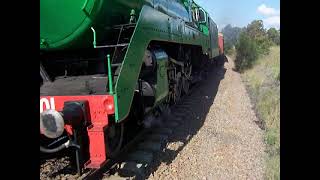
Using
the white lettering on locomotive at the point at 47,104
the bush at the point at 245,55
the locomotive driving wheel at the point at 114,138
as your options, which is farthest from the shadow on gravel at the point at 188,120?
the bush at the point at 245,55

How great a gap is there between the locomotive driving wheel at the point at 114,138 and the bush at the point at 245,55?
21125mm

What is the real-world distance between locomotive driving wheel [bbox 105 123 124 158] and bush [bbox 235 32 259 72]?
21.1 m

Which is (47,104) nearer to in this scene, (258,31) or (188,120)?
(188,120)

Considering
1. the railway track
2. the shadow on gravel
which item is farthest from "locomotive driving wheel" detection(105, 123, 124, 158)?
the shadow on gravel

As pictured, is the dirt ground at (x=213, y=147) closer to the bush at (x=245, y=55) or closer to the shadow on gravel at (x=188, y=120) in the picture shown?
the shadow on gravel at (x=188, y=120)

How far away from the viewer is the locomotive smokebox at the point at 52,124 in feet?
13.5

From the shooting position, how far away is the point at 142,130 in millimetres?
6758

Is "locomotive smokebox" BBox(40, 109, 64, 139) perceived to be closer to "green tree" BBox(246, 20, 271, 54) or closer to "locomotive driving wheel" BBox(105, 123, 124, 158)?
"locomotive driving wheel" BBox(105, 123, 124, 158)

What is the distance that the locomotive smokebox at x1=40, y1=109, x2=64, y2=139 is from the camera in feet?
13.5

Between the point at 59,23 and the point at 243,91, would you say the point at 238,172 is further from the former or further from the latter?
the point at 243,91

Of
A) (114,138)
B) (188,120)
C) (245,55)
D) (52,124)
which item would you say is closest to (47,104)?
(52,124)

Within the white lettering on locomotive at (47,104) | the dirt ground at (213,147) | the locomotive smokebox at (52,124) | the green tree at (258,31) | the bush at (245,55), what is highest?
the green tree at (258,31)
